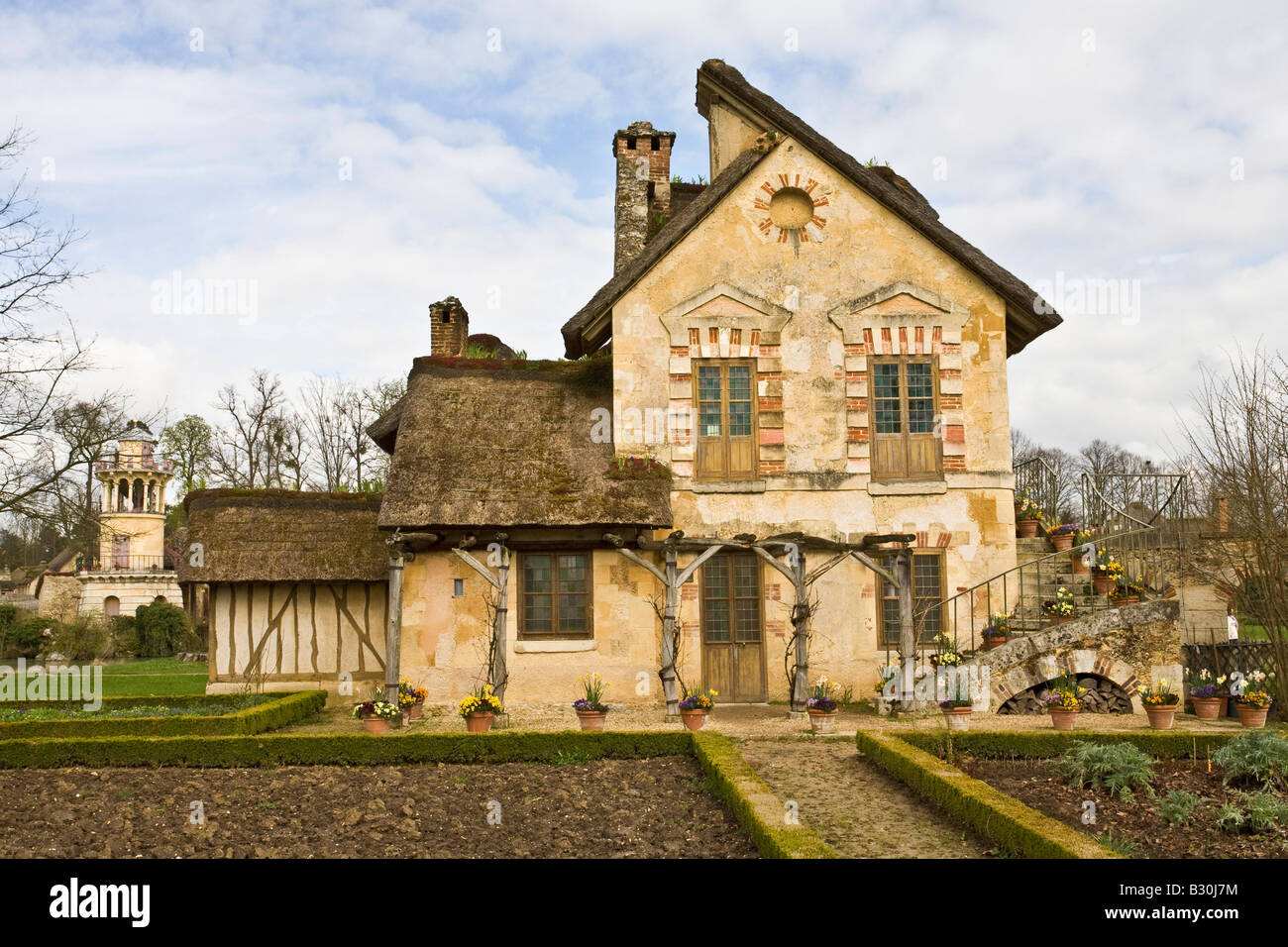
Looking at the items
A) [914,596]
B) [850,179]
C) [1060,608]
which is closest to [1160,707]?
[1060,608]

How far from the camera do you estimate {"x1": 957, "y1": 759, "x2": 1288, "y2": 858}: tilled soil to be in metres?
7.64

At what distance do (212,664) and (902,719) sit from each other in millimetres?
11254

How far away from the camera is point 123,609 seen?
144 ft

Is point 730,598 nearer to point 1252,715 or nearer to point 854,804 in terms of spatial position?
point 854,804

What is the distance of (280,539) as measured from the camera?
1728cm

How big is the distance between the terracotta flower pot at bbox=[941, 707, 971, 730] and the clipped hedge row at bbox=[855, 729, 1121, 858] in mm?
1892

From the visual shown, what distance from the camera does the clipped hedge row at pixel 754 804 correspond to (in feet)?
22.2

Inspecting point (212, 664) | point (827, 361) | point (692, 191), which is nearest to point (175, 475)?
point (212, 664)

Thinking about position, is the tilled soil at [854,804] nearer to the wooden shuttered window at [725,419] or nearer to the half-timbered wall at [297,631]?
the wooden shuttered window at [725,419]

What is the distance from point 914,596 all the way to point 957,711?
3.11m

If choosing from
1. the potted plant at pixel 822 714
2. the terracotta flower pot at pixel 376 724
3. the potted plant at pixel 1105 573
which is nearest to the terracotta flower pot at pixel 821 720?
the potted plant at pixel 822 714

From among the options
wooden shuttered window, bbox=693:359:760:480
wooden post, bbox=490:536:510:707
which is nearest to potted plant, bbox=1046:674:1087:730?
wooden shuttered window, bbox=693:359:760:480

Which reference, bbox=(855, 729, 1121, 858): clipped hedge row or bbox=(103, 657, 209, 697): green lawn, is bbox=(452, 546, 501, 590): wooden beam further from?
bbox=(103, 657, 209, 697): green lawn

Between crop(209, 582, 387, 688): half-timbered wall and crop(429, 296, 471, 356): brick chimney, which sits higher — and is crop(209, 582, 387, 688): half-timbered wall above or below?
below
